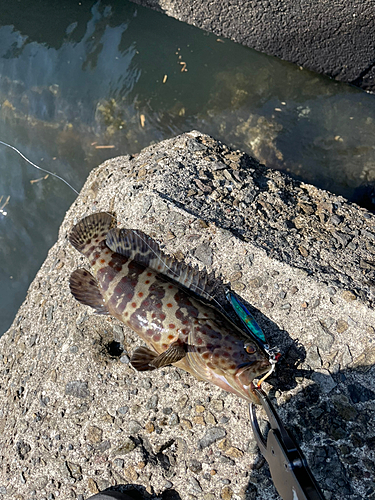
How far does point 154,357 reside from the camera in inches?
139

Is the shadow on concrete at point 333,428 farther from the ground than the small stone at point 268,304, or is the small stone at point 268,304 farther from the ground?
the small stone at point 268,304

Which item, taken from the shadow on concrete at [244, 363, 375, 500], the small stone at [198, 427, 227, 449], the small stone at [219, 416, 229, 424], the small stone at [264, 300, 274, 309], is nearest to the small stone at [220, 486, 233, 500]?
the shadow on concrete at [244, 363, 375, 500]

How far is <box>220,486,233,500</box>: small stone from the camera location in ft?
10.7

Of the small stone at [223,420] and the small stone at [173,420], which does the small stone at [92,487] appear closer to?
the small stone at [173,420]

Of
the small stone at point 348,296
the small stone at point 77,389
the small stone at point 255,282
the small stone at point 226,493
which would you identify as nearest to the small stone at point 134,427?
the small stone at point 77,389

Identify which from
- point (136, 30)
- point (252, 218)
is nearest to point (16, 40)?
point (136, 30)

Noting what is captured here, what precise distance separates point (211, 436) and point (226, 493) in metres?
0.43

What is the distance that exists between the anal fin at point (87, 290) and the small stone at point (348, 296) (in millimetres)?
2171

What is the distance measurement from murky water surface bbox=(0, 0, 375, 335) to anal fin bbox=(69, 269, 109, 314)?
2.59 m

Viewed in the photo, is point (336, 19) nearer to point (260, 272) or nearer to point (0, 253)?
point (260, 272)

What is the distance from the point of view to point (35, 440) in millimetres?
3674

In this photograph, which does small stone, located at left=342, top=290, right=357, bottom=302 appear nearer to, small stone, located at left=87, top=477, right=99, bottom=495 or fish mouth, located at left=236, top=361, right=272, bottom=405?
fish mouth, located at left=236, top=361, right=272, bottom=405

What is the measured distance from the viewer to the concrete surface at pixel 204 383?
10.9 feet

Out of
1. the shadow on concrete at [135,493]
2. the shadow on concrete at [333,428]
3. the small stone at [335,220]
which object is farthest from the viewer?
the small stone at [335,220]
